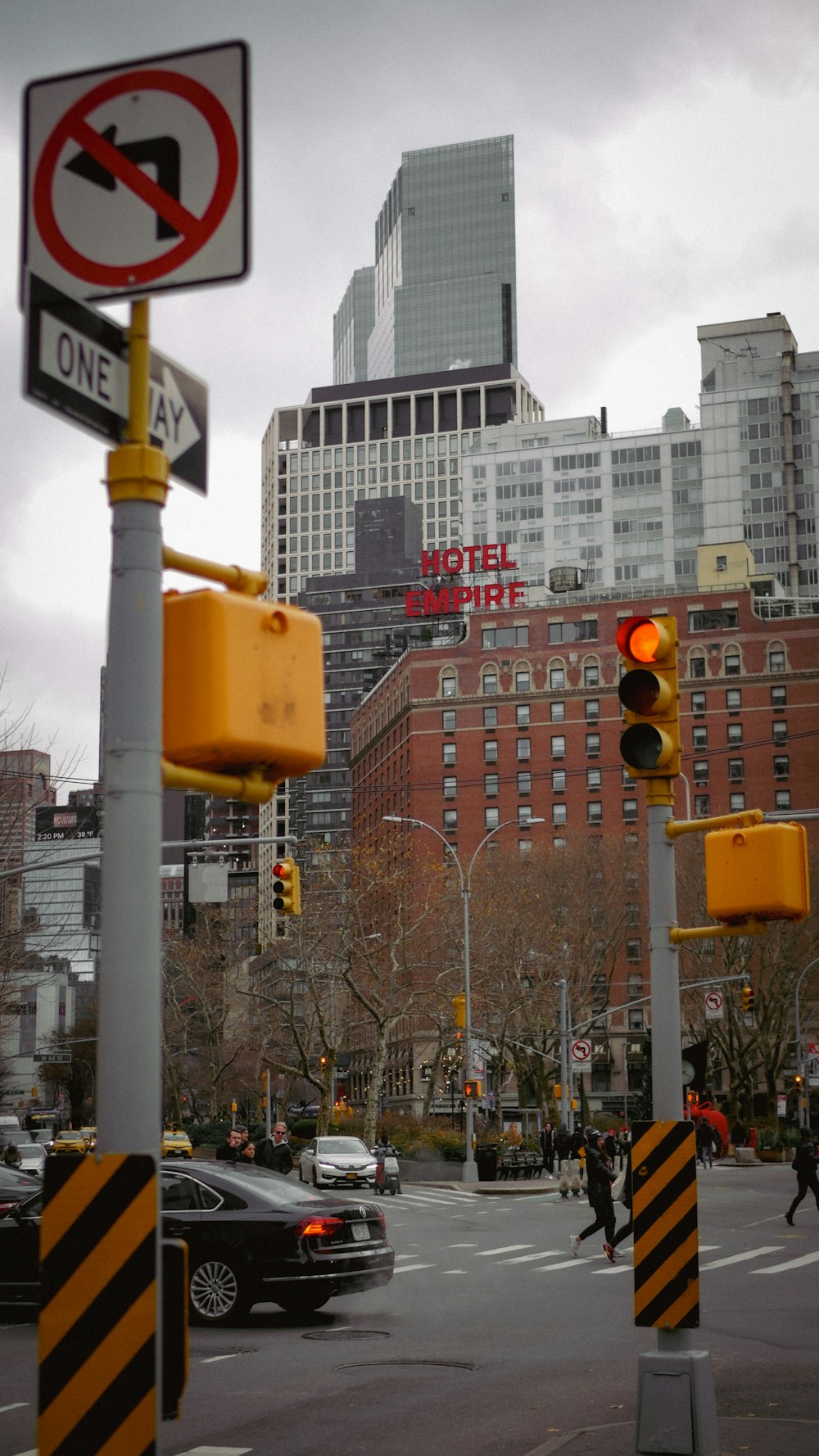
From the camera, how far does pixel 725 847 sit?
896cm

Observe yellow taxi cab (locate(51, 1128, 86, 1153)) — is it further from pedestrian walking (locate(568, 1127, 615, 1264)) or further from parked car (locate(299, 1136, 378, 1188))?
pedestrian walking (locate(568, 1127, 615, 1264))

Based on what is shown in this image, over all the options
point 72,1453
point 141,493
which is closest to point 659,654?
point 141,493

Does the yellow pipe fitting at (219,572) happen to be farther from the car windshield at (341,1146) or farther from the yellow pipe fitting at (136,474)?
the car windshield at (341,1146)

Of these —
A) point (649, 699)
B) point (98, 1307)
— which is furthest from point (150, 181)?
point (649, 699)

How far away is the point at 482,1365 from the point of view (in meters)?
13.2

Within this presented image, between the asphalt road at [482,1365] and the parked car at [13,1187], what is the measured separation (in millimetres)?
2262

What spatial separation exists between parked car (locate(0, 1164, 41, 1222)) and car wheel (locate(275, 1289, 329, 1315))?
3.83 meters

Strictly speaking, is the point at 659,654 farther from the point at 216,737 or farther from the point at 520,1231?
the point at 520,1231

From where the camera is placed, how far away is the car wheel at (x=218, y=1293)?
15625mm

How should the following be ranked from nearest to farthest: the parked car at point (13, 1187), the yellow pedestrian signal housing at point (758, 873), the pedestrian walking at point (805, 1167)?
1. the yellow pedestrian signal housing at point (758, 873)
2. the parked car at point (13, 1187)
3. the pedestrian walking at point (805, 1167)

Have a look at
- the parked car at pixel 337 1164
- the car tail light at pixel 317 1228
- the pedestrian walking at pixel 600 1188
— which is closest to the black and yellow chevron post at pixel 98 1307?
the car tail light at pixel 317 1228

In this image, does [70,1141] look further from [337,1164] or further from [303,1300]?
[303,1300]

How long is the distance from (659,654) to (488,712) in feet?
373

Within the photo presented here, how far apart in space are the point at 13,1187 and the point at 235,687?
1669 centimetres
